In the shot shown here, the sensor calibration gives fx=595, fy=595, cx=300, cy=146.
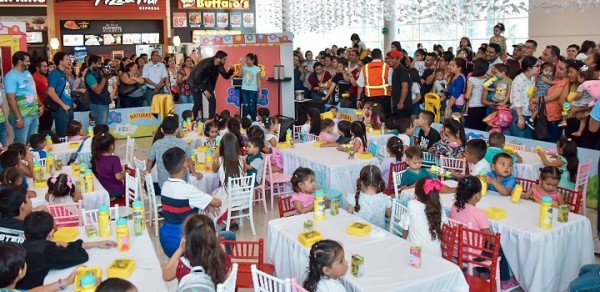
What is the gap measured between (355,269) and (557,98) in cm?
548

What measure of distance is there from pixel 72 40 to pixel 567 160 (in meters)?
18.6

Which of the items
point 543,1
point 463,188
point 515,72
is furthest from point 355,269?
point 543,1

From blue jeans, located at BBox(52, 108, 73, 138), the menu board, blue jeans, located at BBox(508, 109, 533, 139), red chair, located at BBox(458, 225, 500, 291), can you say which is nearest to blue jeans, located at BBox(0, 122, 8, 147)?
blue jeans, located at BBox(52, 108, 73, 138)

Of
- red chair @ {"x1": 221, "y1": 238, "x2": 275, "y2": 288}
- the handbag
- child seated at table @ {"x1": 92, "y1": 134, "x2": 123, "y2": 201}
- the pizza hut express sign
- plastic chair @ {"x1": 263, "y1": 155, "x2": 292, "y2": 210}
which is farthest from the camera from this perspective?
the pizza hut express sign

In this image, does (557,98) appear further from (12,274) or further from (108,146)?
(12,274)

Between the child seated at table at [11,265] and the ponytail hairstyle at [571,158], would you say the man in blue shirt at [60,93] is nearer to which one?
the child seated at table at [11,265]

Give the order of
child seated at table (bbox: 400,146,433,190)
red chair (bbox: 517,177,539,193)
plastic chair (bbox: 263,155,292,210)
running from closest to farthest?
red chair (bbox: 517,177,539,193)
child seated at table (bbox: 400,146,433,190)
plastic chair (bbox: 263,155,292,210)

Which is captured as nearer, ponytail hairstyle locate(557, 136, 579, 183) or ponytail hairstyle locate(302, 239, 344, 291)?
ponytail hairstyle locate(302, 239, 344, 291)

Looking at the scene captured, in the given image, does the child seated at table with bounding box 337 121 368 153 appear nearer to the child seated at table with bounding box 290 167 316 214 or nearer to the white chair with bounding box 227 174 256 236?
the white chair with bounding box 227 174 256 236

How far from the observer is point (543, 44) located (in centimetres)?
1498

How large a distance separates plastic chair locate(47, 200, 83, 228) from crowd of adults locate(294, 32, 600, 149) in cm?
599

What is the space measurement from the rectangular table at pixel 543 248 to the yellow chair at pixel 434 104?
6064mm

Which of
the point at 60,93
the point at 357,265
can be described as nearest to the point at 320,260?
the point at 357,265

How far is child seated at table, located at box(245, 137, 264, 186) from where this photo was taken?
6758 millimetres
